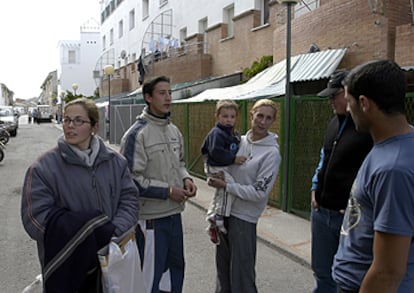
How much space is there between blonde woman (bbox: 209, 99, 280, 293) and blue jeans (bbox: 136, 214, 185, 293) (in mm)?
422

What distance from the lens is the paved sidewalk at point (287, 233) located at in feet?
17.3

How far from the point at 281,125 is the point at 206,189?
2.83m

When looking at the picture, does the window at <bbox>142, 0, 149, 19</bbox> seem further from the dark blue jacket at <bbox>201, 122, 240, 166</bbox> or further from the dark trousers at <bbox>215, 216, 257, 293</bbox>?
the dark trousers at <bbox>215, 216, 257, 293</bbox>

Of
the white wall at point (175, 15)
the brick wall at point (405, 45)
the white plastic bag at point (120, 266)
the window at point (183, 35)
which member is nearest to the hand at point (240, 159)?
the white plastic bag at point (120, 266)

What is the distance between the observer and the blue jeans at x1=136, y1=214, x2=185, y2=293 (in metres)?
3.12

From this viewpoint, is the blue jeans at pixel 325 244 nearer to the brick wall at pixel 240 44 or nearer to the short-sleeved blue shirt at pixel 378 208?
the short-sleeved blue shirt at pixel 378 208

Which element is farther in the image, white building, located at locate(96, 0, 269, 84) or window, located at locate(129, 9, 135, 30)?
window, located at locate(129, 9, 135, 30)

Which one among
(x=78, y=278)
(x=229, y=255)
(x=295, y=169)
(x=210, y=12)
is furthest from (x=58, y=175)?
(x=210, y=12)

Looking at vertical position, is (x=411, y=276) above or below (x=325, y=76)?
below

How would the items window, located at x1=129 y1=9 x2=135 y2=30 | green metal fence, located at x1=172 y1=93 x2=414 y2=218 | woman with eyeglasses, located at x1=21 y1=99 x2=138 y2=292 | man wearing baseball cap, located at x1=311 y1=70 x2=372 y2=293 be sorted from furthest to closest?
window, located at x1=129 y1=9 x2=135 y2=30, green metal fence, located at x1=172 y1=93 x2=414 y2=218, man wearing baseball cap, located at x1=311 y1=70 x2=372 y2=293, woman with eyeglasses, located at x1=21 y1=99 x2=138 y2=292

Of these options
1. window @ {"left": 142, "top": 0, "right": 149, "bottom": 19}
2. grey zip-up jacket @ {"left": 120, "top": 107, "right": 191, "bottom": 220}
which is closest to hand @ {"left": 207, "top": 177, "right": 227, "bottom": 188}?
grey zip-up jacket @ {"left": 120, "top": 107, "right": 191, "bottom": 220}

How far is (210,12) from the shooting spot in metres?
20.2

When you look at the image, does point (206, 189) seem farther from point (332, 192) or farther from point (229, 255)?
point (332, 192)

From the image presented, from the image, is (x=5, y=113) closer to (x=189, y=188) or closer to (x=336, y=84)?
(x=189, y=188)
